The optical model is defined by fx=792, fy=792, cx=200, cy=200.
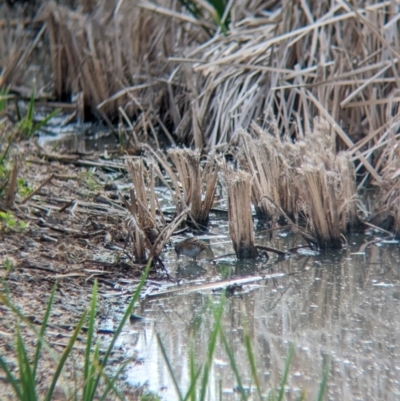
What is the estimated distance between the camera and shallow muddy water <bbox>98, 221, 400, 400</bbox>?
1.82m

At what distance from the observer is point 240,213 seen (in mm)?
2664

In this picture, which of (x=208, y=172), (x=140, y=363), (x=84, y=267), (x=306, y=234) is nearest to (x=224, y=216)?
(x=208, y=172)

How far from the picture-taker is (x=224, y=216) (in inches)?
128

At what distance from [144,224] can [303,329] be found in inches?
30.1

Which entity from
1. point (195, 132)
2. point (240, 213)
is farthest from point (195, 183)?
point (195, 132)

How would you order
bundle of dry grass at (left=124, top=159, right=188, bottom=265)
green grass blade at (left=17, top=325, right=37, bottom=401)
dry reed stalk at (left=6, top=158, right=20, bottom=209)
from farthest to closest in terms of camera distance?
dry reed stalk at (left=6, top=158, right=20, bottom=209) → bundle of dry grass at (left=124, top=159, right=188, bottom=265) → green grass blade at (left=17, top=325, right=37, bottom=401)

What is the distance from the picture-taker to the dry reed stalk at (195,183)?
119 inches

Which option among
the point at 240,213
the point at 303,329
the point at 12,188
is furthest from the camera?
the point at 12,188

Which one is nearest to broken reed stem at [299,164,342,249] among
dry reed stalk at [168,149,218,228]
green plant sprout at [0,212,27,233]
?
dry reed stalk at [168,149,218,228]

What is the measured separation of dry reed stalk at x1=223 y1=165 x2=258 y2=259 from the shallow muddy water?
2.4 inches

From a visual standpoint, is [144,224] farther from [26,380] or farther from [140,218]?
[26,380]

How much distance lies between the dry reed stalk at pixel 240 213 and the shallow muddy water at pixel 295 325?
0.06 metres

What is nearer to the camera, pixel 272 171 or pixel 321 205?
pixel 321 205

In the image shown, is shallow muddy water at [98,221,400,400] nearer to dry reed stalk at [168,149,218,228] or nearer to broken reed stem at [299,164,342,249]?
broken reed stem at [299,164,342,249]
